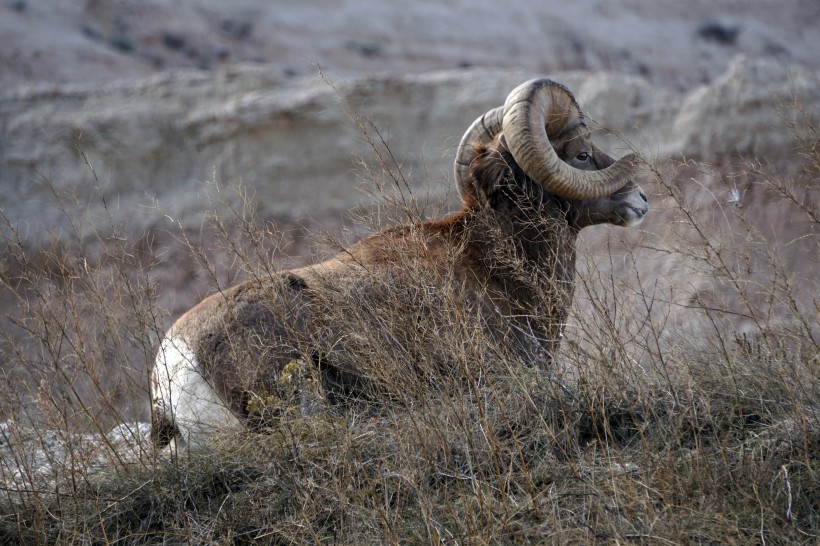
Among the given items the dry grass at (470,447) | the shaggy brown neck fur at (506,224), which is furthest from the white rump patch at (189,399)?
the shaggy brown neck fur at (506,224)

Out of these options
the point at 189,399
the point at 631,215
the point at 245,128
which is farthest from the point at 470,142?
the point at 245,128

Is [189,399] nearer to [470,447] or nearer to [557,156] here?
[470,447]

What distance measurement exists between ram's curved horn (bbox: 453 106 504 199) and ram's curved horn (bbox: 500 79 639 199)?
15.3 inches

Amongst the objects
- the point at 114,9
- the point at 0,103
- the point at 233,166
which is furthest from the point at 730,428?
the point at 114,9

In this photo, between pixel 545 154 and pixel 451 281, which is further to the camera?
pixel 545 154

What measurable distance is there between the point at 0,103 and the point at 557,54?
60.9 ft

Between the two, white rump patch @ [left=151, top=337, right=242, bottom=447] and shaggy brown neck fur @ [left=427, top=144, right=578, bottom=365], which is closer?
white rump patch @ [left=151, top=337, right=242, bottom=447]

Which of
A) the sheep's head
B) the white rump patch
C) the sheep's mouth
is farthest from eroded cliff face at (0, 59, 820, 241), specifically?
the white rump patch

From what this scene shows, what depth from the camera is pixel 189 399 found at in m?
5.64

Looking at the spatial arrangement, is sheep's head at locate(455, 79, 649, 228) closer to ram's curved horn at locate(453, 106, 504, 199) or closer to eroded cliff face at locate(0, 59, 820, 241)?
ram's curved horn at locate(453, 106, 504, 199)

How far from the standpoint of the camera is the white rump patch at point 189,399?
17.6 ft

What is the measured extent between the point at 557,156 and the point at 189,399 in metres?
3.05

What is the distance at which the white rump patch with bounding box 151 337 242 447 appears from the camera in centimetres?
537

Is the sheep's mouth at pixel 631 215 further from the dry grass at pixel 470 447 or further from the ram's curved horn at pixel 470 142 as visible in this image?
the dry grass at pixel 470 447
